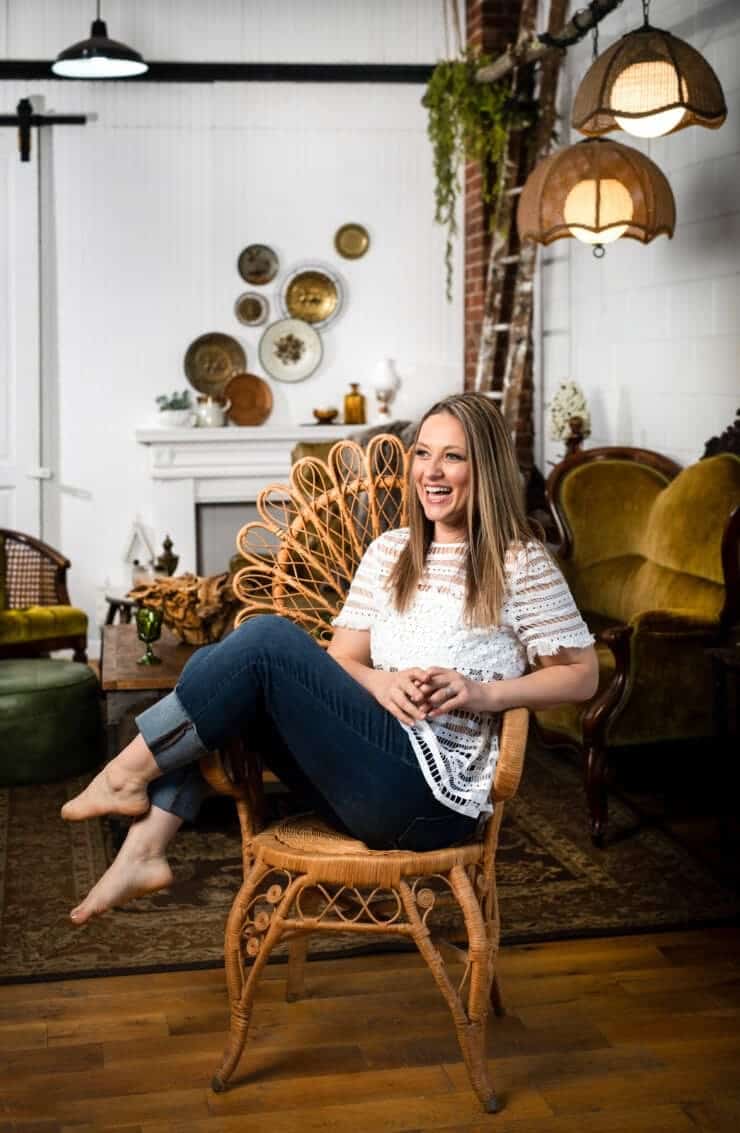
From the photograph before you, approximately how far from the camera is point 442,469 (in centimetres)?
273

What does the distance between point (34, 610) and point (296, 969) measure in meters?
3.28

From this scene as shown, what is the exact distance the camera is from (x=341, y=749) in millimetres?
2596

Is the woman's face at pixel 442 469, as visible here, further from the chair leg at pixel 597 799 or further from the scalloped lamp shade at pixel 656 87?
the scalloped lamp shade at pixel 656 87

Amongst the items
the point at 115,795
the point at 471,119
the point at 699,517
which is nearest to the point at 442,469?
the point at 115,795

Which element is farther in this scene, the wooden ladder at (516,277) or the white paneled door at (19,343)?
the white paneled door at (19,343)

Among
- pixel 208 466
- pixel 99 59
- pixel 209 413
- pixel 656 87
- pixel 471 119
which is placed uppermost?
pixel 99 59

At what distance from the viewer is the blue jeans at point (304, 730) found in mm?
2539

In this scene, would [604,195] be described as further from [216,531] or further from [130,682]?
[216,531]

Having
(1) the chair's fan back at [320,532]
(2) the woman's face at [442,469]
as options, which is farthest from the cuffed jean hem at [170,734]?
(1) the chair's fan back at [320,532]

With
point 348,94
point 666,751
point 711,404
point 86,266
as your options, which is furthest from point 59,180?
point 666,751

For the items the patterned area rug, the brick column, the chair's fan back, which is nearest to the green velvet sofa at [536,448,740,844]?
the patterned area rug

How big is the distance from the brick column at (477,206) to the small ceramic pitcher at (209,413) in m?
1.32

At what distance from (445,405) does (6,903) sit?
1.80m

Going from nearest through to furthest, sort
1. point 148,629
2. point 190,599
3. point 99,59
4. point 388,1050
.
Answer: point 388,1050 → point 148,629 → point 190,599 → point 99,59
